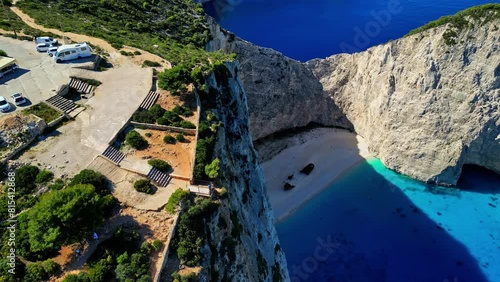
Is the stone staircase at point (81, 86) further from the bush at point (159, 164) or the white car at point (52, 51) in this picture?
the bush at point (159, 164)

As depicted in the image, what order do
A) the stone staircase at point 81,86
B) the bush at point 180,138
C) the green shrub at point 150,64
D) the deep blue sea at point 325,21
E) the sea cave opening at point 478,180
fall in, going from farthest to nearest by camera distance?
the deep blue sea at point 325,21, the sea cave opening at point 478,180, the green shrub at point 150,64, the stone staircase at point 81,86, the bush at point 180,138

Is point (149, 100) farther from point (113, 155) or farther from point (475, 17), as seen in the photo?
point (475, 17)

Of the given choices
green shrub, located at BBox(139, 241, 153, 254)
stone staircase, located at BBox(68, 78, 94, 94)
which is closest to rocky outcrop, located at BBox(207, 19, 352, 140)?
stone staircase, located at BBox(68, 78, 94, 94)

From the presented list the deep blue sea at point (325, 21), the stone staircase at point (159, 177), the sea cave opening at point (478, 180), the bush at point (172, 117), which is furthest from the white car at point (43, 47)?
the sea cave opening at point (478, 180)

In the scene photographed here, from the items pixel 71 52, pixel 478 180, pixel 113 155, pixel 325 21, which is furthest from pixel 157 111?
pixel 325 21

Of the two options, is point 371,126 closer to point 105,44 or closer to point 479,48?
point 479,48

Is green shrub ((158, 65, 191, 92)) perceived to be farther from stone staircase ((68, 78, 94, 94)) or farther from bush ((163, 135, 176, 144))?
stone staircase ((68, 78, 94, 94))

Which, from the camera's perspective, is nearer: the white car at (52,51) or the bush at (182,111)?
the bush at (182,111)
